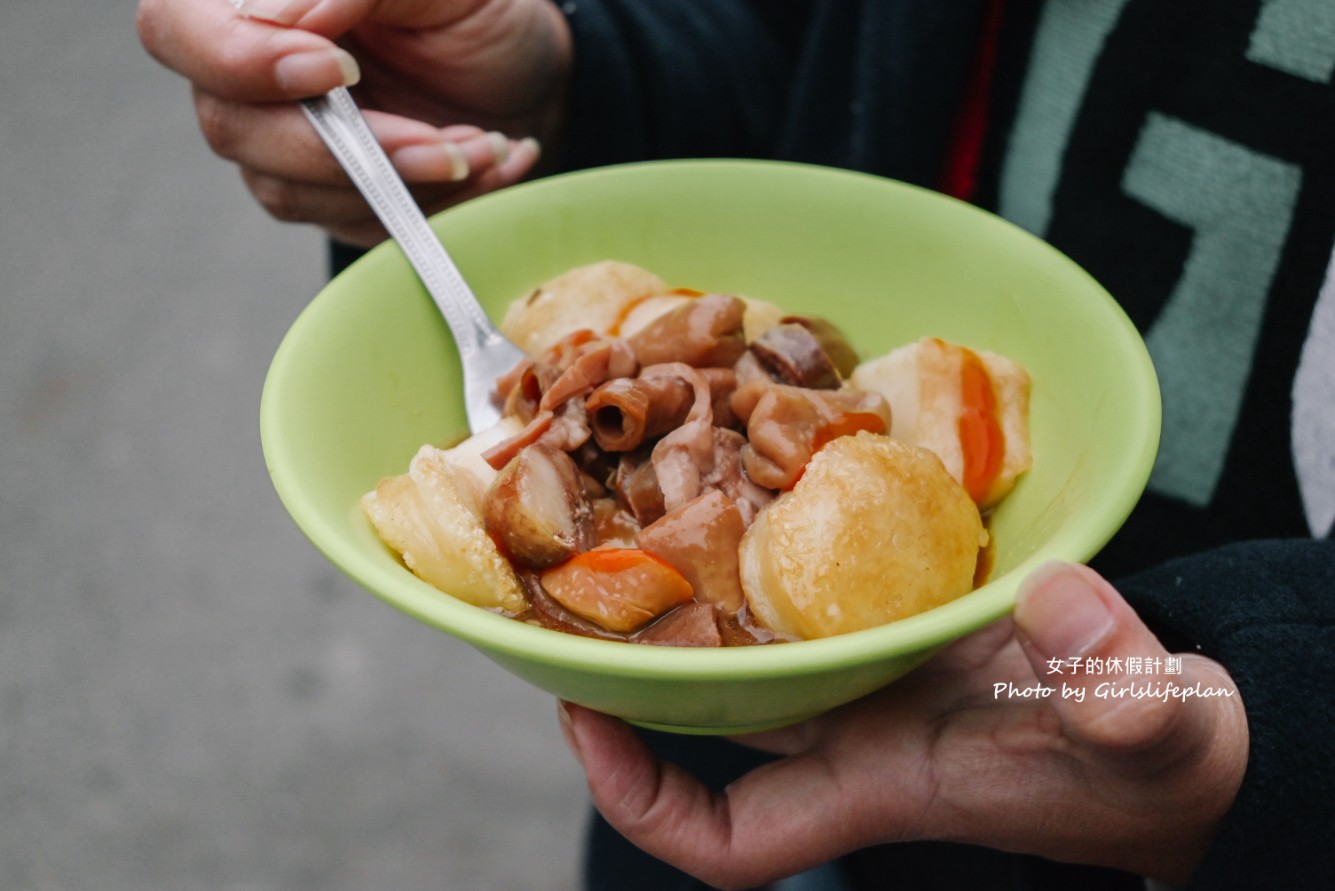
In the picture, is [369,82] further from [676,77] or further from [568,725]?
[568,725]

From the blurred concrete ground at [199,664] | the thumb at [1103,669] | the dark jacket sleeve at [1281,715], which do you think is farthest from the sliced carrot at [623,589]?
the blurred concrete ground at [199,664]

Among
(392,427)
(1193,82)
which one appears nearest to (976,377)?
(1193,82)

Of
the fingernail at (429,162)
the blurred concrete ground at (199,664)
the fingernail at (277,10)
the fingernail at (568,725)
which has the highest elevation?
the fingernail at (277,10)

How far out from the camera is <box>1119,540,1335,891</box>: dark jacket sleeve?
0.79 m

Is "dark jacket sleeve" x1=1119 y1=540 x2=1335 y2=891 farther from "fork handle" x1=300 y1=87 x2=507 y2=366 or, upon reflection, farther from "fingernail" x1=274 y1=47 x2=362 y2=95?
"fingernail" x1=274 y1=47 x2=362 y2=95

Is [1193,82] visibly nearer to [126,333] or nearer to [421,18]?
[421,18]

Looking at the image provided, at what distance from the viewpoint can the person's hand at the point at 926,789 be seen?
881mm

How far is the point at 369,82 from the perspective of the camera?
1351 mm

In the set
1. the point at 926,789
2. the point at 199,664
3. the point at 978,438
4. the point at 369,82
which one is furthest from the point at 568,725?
the point at 199,664

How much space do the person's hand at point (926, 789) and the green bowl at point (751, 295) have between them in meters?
0.09

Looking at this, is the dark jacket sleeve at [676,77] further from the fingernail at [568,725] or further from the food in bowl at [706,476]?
the fingernail at [568,725]

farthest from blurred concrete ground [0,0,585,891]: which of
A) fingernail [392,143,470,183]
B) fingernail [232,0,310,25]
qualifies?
fingernail [232,0,310,25]

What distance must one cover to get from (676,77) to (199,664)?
155cm

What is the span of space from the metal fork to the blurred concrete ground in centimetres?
121
